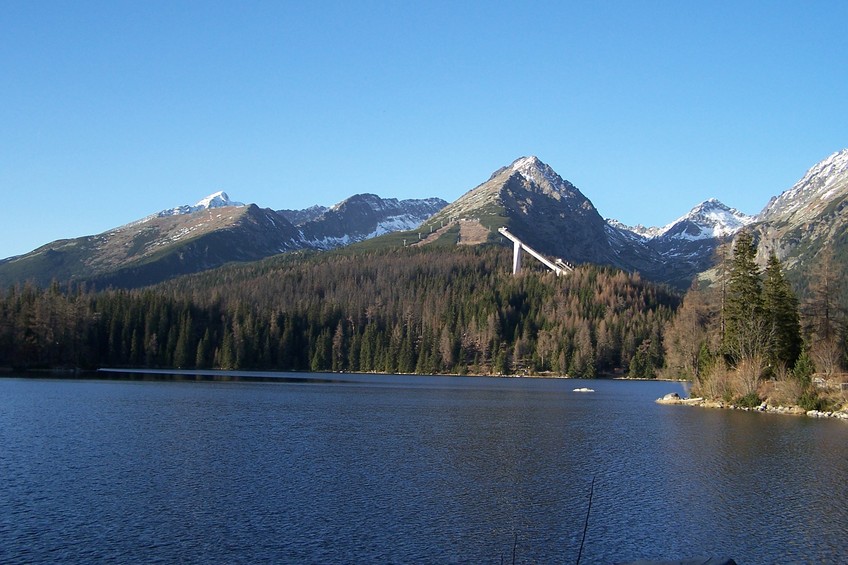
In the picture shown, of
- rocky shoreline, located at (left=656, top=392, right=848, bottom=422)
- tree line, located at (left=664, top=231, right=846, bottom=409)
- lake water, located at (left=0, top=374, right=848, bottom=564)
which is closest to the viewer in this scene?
lake water, located at (left=0, top=374, right=848, bottom=564)

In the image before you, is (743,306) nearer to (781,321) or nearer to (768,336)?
(768,336)

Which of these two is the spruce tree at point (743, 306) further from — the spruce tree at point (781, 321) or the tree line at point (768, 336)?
the spruce tree at point (781, 321)

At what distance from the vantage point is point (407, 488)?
1583 inches

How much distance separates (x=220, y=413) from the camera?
74188 mm

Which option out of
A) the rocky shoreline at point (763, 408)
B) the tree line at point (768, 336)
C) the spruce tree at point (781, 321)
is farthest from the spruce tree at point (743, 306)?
the rocky shoreline at point (763, 408)

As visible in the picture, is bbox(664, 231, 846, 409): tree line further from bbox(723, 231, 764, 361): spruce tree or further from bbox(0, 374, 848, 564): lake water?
bbox(0, 374, 848, 564): lake water

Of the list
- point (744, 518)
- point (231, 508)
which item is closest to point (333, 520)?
point (231, 508)

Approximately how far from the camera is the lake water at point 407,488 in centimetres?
2983

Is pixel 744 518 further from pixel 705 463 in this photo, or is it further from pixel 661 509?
pixel 705 463

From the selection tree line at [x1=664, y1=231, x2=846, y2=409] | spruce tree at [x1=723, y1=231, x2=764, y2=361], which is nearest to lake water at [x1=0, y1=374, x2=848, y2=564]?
tree line at [x1=664, y1=231, x2=846, y2=409]

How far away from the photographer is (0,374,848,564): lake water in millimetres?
29828

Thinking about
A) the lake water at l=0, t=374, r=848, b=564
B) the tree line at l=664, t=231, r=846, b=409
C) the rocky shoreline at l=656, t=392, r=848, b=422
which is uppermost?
the tree line at l=664, t=231, r=846, b=409

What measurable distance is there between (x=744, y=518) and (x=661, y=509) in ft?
12.2

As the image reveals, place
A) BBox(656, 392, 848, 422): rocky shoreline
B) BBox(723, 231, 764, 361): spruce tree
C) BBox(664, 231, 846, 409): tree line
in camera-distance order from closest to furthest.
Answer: BBox(656, 392, 848, 422): rocky shoreline, BBox(664, 231, 846, 409): tree line, BBox(723, 231, 764, 361): spruce tree
